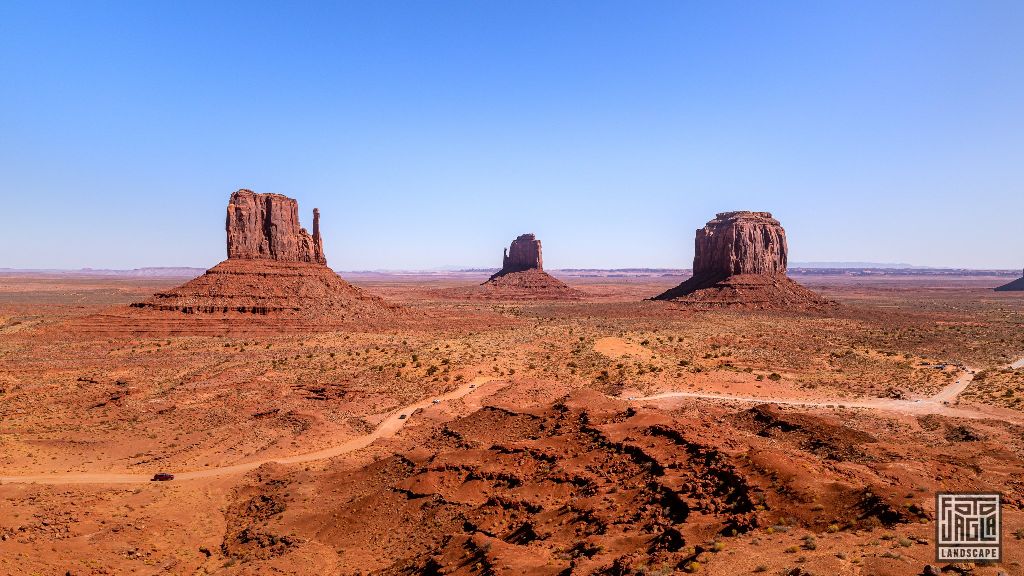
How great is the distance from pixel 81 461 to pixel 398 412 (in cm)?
1303

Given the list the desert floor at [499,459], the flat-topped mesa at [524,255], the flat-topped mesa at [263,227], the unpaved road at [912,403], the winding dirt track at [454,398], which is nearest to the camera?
the desert floor at [499,459]

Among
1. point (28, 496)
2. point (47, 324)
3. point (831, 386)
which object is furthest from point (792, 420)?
point (47, 324)

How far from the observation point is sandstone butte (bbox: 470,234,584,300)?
396 ft

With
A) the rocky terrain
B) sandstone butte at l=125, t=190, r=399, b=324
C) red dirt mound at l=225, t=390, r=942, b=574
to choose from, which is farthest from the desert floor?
the rocky terrain

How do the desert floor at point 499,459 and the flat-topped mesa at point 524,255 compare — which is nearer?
the desert floor at point 499,459

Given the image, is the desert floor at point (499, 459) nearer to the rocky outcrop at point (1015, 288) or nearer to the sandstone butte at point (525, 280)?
the sandstone butte at point (525, 280)

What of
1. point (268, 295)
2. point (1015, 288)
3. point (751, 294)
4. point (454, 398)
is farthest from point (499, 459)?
point (1015, 288)

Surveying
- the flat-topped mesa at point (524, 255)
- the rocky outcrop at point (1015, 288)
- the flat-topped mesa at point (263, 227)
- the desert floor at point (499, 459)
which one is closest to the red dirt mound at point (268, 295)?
the flat-topped mesa at point (263, 227)

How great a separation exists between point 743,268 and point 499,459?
83.6m

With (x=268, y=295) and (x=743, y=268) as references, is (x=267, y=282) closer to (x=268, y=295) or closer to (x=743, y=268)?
(x=268, y=295)

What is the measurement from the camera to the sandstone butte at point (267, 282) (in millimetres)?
54375

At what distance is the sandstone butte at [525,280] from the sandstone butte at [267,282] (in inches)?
2194

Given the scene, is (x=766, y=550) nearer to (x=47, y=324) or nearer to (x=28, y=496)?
(x=28, y=496)

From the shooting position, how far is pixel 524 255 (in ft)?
470
